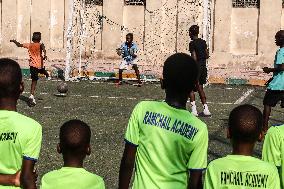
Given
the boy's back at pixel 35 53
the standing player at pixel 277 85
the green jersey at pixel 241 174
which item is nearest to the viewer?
the green jersey at pixel 241 174

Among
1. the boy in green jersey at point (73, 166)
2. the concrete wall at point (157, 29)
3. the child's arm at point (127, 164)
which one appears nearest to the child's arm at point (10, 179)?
the boy in green jersey at point (73, 166)

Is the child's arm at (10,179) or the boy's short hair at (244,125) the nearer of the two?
the boy's short hair at (244,125)

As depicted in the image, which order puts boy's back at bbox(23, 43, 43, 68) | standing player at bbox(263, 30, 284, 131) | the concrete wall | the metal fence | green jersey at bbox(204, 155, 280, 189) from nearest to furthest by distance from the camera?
green jersey at bbox(204, 155, 280, 189) < standing player at bbox(263, 30, 284, 131) < boy's back at bbox(23, 43, 43, 68) < the concrete wall < the metal fence

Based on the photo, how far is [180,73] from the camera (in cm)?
426

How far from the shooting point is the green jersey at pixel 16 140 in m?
4.20

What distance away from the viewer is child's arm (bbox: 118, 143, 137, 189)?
436cm

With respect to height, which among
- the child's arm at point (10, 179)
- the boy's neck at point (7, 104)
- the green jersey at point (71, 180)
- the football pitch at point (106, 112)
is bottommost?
the football pitch at point (106, 112)

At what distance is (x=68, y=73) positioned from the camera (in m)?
21.9

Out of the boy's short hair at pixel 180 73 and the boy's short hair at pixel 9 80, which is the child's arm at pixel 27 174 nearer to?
the boy's short hair at pixel 9 80

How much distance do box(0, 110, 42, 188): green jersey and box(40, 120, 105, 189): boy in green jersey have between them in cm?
19

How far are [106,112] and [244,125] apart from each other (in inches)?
399

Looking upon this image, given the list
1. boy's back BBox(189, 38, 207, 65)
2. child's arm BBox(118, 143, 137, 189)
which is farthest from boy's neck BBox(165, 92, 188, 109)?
boy's back BBox(189, 38, 207, 65)

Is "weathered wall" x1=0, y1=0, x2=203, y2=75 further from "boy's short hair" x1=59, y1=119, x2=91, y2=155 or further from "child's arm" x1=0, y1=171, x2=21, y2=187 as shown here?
"boy's short hair" x1=59, y1=119, x2=91, y2=155

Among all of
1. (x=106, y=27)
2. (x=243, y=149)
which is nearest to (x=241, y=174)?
(x=243, y=149)
